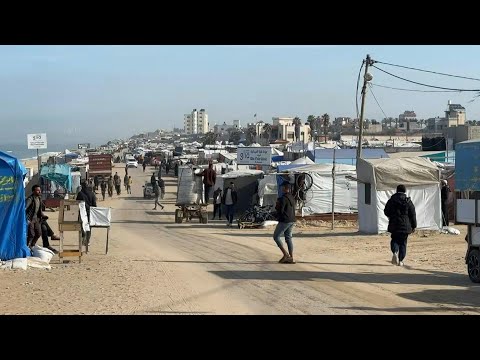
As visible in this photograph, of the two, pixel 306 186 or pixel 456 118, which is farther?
pixel 456 118

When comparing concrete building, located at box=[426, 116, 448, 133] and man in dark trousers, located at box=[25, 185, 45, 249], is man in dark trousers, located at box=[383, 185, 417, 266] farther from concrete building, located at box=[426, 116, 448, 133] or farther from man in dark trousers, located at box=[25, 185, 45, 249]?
concrete building, located at box=[426, 116, 448, 133]

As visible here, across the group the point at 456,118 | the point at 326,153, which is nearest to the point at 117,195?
the point at 326,153

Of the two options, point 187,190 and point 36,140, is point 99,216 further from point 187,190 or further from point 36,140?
point 36,140

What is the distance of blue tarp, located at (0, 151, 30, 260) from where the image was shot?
1480 cm

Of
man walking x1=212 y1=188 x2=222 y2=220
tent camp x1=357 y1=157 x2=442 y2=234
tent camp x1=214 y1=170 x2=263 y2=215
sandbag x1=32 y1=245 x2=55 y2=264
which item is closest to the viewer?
sandbag x1=32 y1=245 x2=55 y2=264

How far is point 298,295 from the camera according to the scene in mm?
11375

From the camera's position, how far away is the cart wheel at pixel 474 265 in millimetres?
12680

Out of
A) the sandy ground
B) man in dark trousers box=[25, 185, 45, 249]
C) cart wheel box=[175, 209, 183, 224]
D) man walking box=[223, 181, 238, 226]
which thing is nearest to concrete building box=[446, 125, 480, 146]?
man walking box=[223, 181, 238, 226]

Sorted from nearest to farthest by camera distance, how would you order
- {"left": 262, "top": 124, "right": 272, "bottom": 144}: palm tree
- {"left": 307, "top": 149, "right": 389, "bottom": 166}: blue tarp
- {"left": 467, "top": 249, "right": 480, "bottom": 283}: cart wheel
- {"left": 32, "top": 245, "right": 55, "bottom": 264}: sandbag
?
{"left": 467, "top": 249, "right": 480, "bottom": 283}: cart wheel
{"left": 32, "top": 245, "right": 55, "bottom": 264}: sandbag
{"left": 307, "top": 149, "right": 389, "bottom": 166}: blue tarp
{"left": 262, "top": 124, "right": 272, "bottom": 144}: palm tree

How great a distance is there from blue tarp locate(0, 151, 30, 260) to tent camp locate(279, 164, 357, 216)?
15.0 metres

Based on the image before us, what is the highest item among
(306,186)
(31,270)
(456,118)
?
(456,118)

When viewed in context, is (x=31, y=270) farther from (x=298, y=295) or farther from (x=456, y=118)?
(x=456, y=118)
